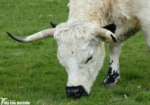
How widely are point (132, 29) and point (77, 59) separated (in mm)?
2339

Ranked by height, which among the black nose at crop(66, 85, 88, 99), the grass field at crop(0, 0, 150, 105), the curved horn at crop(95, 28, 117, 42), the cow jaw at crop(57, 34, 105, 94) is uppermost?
the curved horn at crop(95, 28, 117, 42)

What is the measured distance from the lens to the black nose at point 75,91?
7.73 m

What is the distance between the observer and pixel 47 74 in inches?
428

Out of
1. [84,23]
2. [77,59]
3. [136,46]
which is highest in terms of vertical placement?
[84,23]

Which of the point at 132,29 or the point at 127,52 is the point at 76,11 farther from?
the point at 127,52

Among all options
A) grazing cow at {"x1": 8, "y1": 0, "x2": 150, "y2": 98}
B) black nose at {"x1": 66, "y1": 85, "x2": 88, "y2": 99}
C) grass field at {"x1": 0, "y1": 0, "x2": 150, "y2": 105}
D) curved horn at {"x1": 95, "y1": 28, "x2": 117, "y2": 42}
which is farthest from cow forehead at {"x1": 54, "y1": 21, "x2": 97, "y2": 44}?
grass field at {"x1": 0, "y1": 0, "x2": 150, "y2": 105}

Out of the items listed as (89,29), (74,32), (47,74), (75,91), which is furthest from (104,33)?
(47,74)

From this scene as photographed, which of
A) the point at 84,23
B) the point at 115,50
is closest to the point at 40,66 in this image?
the point at 115,50

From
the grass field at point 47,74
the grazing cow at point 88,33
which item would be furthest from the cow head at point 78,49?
the grass field at point 47,74

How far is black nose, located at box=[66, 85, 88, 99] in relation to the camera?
7.73 metres

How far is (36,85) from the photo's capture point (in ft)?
31.6

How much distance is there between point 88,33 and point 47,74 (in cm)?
316

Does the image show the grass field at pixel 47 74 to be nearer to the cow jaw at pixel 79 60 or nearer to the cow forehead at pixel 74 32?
the cow jaw at pixel 79 60

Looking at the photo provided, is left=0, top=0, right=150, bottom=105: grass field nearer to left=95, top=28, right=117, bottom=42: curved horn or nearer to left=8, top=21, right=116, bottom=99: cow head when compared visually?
left=8, top=21, right=116, bottom=99: cow head
